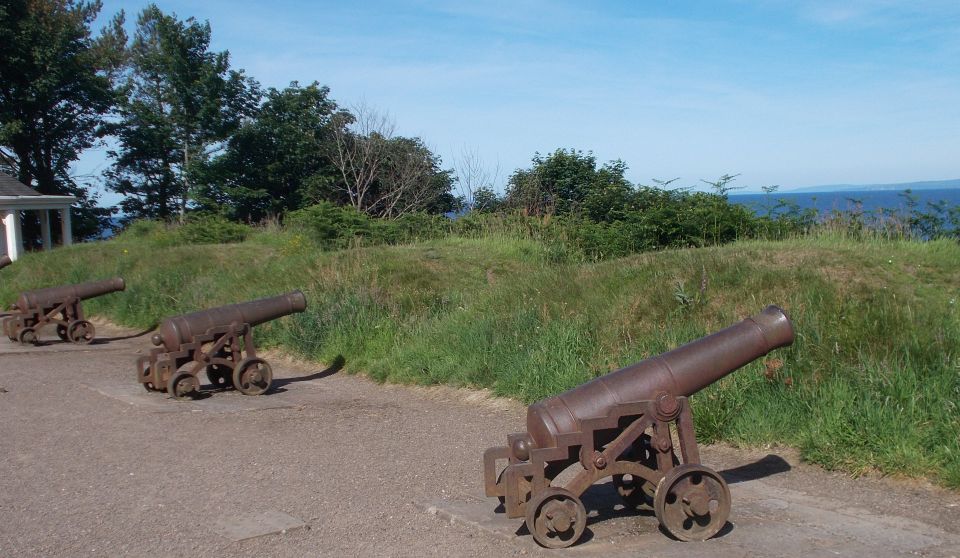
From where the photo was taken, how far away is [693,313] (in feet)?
29.1

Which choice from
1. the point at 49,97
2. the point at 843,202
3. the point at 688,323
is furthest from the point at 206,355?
the point at 49,97

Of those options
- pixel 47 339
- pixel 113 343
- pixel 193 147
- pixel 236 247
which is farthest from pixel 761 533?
pixel 193 147

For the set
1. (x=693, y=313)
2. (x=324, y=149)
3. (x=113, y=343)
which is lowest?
(x=113, y=343)

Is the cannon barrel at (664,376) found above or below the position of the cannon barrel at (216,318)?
above

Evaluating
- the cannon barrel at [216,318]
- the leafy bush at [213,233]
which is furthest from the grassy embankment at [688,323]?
the leafy bush at [213,233]

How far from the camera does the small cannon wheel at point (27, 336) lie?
45.4ft

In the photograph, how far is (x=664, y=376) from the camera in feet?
15.7

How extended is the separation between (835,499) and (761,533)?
87 cm

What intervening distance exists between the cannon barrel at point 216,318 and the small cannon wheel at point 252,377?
1.51ft

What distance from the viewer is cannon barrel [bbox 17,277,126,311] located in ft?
45.6

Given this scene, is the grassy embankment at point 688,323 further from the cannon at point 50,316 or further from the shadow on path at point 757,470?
the cannon at point 50,316

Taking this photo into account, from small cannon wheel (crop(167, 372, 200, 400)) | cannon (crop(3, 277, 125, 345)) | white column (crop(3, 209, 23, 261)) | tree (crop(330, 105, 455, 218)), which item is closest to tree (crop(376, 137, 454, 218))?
tree (crop(330, 105, 455, 218))

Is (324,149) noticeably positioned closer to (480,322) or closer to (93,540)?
(480,322)

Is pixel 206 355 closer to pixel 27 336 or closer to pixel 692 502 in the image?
pixel 27 336
